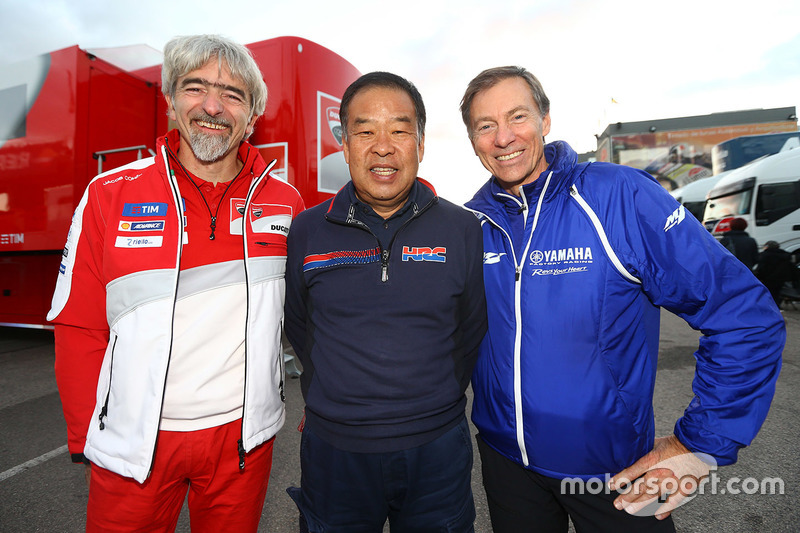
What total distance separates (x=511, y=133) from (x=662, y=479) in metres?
1.35

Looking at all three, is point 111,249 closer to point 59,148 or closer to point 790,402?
point 59,148

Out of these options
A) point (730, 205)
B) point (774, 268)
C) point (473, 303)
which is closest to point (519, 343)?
point (473, 303)

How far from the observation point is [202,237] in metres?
1.66

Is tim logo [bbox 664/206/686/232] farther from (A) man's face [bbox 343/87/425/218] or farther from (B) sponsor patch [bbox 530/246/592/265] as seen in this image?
(A) man's face [bbox 343/87/425/218]

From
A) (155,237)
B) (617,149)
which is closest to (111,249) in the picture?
(155,237)

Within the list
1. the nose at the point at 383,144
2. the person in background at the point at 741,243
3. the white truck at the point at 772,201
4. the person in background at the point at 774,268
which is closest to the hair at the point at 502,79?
the nose at the point at 383,144

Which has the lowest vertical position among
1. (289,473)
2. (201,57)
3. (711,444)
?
(289,473)

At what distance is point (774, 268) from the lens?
28.4 ft

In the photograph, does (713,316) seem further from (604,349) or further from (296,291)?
(296,291)

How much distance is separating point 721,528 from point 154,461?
3.02 metres

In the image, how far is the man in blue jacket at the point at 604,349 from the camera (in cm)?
128

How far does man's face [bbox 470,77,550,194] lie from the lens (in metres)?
1.72

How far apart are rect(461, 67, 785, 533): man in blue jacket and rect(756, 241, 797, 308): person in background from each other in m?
9.66
